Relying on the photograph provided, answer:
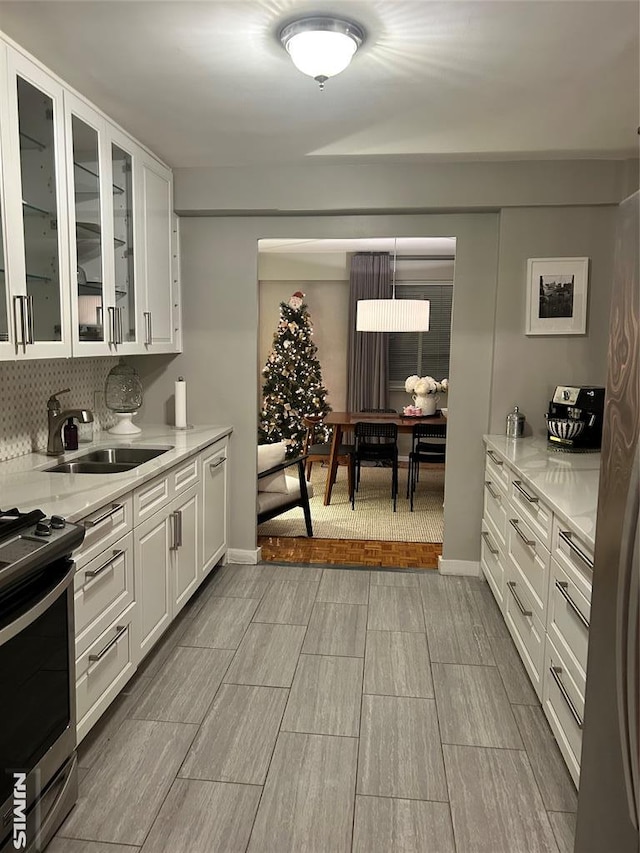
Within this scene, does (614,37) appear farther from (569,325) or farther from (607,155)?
(569,325)

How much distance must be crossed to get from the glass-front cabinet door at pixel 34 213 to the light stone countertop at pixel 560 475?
1.99 meters

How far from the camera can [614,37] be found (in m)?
2.12

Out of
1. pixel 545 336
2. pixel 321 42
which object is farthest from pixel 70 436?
pixel 545 336

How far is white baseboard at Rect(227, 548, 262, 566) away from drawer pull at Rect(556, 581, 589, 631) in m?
2.35

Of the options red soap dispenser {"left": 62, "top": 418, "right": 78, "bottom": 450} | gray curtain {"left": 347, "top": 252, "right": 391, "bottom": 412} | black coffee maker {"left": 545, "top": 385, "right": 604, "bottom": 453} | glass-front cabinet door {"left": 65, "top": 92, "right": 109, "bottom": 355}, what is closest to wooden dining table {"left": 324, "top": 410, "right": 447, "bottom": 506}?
gray curtain {"left": 347, "top": 252, "right": 391, "bottom": 412}

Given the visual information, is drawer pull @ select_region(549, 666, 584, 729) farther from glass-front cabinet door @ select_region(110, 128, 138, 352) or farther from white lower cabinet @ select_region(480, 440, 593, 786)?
glass-front cabinet door @ select_region(110, 128, 138, 352)

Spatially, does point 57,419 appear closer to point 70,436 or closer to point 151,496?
point 70,436

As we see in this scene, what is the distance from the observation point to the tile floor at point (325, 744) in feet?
6.24

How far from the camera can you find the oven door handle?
1.50 metres

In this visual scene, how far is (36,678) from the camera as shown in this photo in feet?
5.60

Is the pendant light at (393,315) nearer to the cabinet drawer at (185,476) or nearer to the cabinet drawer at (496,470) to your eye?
the cabinet drawer at (496,470)

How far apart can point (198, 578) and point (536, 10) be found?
9.67ft

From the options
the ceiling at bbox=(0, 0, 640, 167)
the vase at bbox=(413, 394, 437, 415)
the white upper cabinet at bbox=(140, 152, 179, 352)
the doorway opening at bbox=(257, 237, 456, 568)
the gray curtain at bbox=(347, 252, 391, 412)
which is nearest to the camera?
the ceiling at bbox=(0, 0, 640, 167)

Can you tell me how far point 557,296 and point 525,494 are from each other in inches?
59.4
